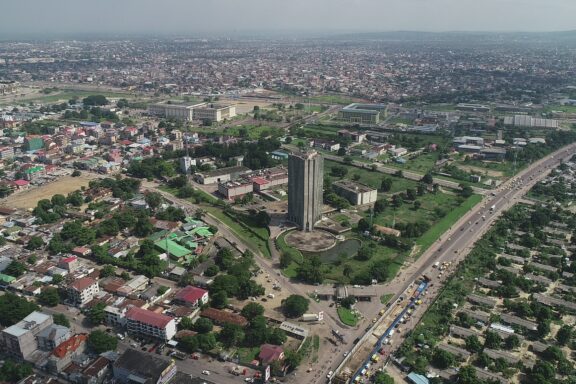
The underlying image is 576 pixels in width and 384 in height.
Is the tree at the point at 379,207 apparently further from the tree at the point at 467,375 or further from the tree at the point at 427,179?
the tree at the point at 467,375

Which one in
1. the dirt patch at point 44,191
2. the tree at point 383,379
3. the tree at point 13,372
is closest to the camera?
the tree at point 13,372

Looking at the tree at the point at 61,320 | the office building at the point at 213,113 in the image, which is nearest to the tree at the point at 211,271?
the tree at the point at 61,320

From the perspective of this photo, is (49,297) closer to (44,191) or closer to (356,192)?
(44,191)

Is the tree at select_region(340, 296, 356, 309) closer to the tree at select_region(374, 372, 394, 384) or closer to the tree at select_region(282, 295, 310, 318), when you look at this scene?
the tree at select_region(282, 295, 310, 318)

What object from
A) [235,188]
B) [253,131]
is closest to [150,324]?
[235,188]

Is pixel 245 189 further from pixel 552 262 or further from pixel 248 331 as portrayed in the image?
pixel 552 262

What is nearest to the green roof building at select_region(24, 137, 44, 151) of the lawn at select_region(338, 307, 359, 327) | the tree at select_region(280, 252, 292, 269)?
the tree at select_region(280, 252, 292, 269)

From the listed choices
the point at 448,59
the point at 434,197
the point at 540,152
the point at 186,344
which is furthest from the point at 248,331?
the point at 448,59
